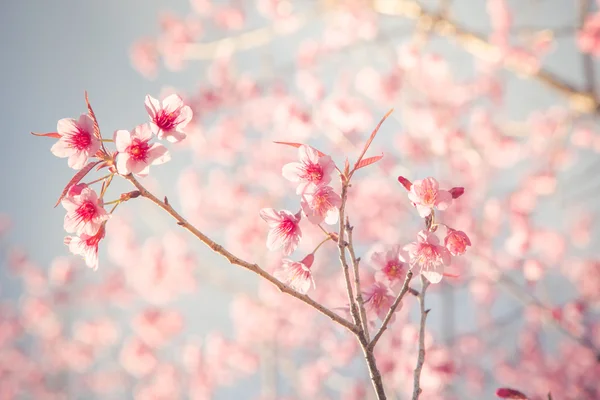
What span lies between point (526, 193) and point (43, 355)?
849 centimetres

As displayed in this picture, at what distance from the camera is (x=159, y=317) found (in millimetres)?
4617

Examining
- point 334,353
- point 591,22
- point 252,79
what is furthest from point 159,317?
point 591,22

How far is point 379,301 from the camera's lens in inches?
44.7

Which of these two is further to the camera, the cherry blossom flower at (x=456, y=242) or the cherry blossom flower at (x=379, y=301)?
the cherry blossom flower at (x=379, y=301)

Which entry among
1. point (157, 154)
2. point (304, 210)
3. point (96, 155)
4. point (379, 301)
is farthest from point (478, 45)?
point (96, 155)

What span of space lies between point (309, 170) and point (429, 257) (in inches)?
13.9

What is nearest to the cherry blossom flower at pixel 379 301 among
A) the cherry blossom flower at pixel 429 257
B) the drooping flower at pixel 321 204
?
the cherry blossom flower at pixel 429 257

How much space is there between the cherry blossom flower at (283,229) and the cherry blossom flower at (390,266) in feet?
0.84

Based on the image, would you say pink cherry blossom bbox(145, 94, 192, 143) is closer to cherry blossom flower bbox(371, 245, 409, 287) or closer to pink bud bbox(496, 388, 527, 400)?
cherry blossom flower bbox(371, 245, 409, 287)

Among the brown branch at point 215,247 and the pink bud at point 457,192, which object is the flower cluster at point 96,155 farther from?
the pink bud at point 457,192

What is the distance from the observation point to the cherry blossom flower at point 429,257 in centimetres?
97

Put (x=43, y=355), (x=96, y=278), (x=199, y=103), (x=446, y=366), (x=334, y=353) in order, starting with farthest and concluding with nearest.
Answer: (x=96, y=278)
(x=43, y=355)
(x=199, y=103)
(x=334, y=353)
(x=446, y=366)

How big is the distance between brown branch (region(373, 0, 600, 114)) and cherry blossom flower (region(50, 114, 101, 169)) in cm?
237

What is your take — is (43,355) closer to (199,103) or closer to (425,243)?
(199,103)
